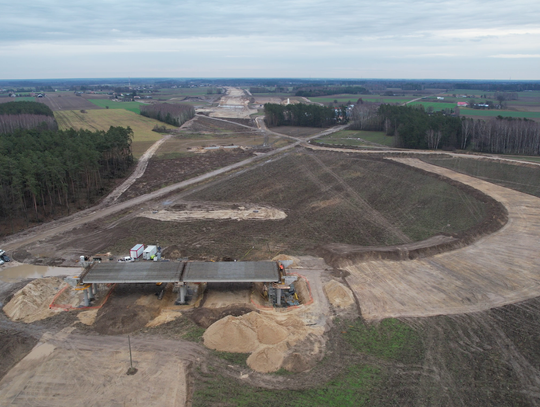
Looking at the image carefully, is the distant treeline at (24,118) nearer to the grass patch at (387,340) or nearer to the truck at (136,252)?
the truck at (136,252)

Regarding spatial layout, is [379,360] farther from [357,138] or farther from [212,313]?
[357,138]

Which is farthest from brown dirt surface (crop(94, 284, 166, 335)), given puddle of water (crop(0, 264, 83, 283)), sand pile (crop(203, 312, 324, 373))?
puddle of water (crop(0, 264, 83, 283))

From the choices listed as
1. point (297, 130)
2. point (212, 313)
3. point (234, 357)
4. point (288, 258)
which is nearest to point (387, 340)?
point (234, 357)

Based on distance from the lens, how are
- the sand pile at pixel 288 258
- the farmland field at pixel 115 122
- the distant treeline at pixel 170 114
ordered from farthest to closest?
the distant treeline at pixel 170 114, the farmland field at pixel 115 122, the sand pile at pixel 288 258

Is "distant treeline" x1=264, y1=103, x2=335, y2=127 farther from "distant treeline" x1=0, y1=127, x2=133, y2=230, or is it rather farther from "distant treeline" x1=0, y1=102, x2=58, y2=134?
"distant treeline" x1=0, y1=127, x2=133, y2=230

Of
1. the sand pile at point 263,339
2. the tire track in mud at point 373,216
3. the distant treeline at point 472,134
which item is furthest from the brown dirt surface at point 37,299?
the distant treeline at point 472,134

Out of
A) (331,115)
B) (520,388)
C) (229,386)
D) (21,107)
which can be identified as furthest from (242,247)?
(21,107)

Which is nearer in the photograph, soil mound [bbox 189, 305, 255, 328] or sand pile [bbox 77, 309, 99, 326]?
soil mound [bbox 189, 305, 255, 328]
